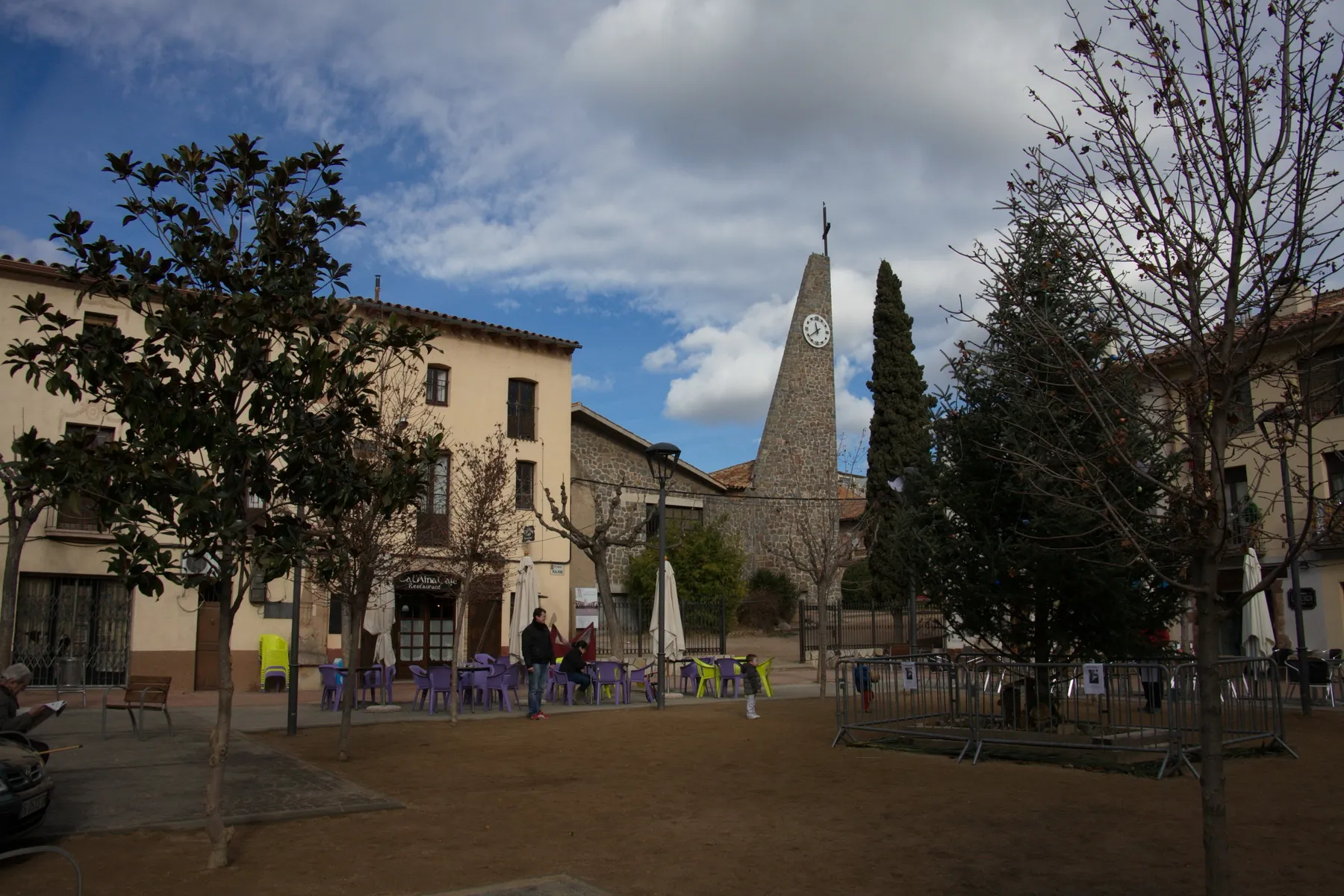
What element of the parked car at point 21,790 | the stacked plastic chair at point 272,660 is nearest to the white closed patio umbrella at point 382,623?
the stacked plastic chair at point 272,660

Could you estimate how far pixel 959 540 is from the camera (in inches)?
501

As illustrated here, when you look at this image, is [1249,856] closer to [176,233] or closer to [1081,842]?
[1081,842]

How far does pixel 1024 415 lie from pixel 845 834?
5.32 meters

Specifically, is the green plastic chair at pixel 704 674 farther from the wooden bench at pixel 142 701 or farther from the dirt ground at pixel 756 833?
the wooden bench at pixel 142 701

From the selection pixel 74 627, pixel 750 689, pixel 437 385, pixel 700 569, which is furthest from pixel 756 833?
pixel 700 569

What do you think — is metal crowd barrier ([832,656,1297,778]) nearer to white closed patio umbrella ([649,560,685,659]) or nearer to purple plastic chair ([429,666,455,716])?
purple plastic chair ([429,666,455,716])

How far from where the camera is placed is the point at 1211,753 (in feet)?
16.0

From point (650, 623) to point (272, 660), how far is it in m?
9.29

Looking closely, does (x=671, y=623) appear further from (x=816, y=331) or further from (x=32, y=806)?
(x=816, y=331)

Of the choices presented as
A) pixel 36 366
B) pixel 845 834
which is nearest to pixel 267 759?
pixel 36 366

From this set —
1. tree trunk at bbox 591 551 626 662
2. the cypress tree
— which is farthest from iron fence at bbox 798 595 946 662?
tree trunk at bbox 591 551 626 662

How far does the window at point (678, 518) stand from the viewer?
32.8m

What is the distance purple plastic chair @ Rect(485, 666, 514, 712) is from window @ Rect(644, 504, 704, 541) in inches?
530

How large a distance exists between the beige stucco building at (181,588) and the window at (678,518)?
4855 millimetres
